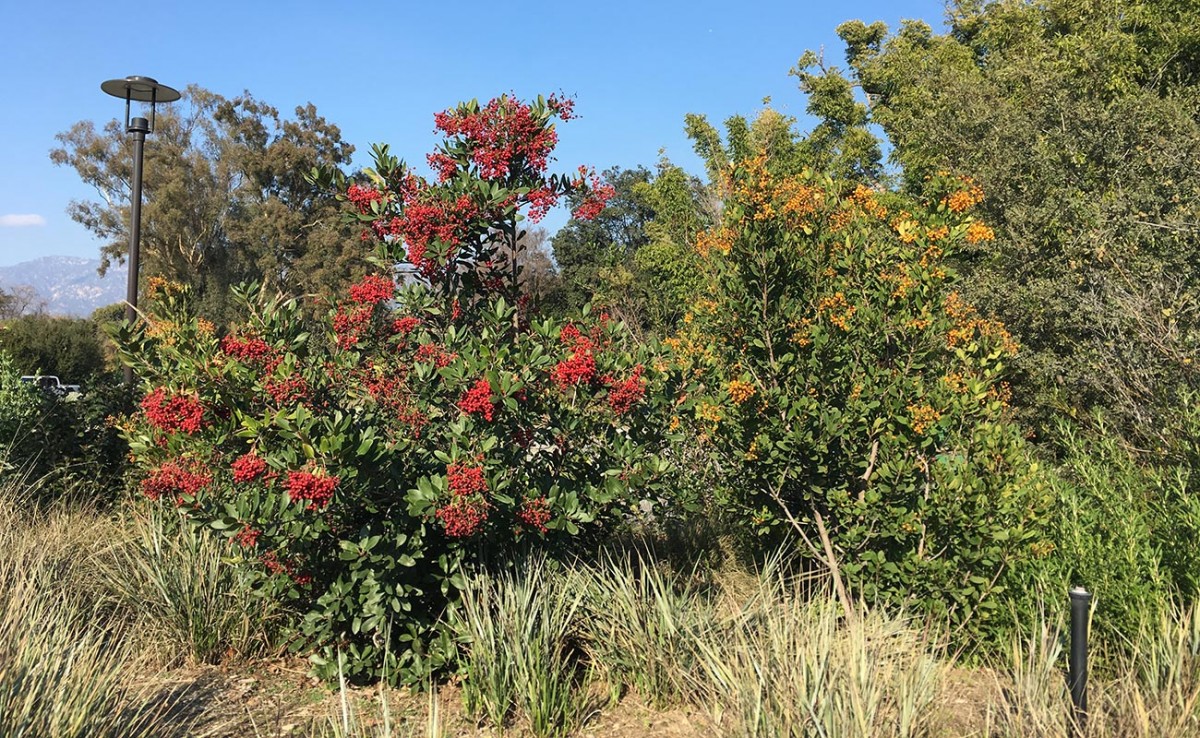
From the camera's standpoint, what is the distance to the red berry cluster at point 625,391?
3703mm

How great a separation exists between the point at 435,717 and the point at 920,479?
9.32 feet

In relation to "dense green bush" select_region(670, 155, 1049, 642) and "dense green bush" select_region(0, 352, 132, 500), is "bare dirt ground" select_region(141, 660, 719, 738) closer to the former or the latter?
"dense green bush" select_region(670, 155, 1049, 642)

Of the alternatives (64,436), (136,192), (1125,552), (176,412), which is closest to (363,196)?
(176,412)

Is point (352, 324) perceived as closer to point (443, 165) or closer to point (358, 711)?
point (443, 165)

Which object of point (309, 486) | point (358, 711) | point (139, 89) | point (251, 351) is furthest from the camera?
point (139, 89)

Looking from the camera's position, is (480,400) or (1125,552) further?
(1125,552)

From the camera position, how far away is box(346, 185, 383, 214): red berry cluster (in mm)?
3992

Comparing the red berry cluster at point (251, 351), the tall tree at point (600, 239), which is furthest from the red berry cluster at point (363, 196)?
the tall tree at point (600, 239)

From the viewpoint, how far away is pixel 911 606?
13.6ft

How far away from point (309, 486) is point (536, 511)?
98 centimetres

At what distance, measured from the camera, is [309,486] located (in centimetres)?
291

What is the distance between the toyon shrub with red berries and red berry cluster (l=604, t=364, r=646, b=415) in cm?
1

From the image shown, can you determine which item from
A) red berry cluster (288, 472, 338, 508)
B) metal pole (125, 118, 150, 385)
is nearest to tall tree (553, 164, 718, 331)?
metal pole (125, 118, 150, 385)

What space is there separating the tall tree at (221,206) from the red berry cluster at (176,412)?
101 feet
